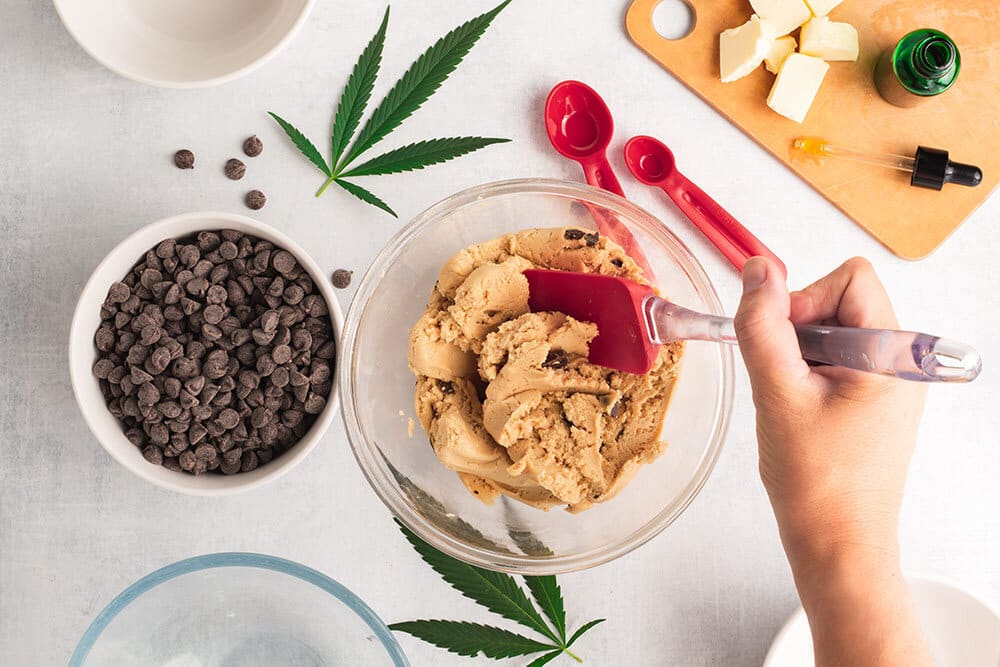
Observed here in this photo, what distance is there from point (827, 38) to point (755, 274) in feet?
2.55

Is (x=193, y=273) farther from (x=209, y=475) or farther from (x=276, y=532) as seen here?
(x=276, y=532)

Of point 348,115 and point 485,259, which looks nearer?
point 485,259

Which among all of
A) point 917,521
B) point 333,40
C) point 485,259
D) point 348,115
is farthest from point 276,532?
point 917,521

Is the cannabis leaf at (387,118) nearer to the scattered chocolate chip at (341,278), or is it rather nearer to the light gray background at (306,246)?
the light gray background at (306,246)

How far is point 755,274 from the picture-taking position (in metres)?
1.09

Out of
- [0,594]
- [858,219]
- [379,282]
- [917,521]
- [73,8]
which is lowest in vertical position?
[0,594]

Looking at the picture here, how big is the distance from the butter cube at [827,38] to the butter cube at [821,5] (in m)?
0.01

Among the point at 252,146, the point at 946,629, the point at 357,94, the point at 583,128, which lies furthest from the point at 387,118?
the point at 946,629

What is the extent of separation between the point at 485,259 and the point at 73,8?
874 mm

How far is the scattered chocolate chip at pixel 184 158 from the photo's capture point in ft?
5.10

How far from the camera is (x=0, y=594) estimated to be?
158cm

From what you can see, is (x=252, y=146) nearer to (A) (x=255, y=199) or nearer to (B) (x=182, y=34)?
(A) (x=255, y=199)

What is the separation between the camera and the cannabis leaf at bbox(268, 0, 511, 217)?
1.56 metres

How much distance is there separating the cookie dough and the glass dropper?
549 millimetres
